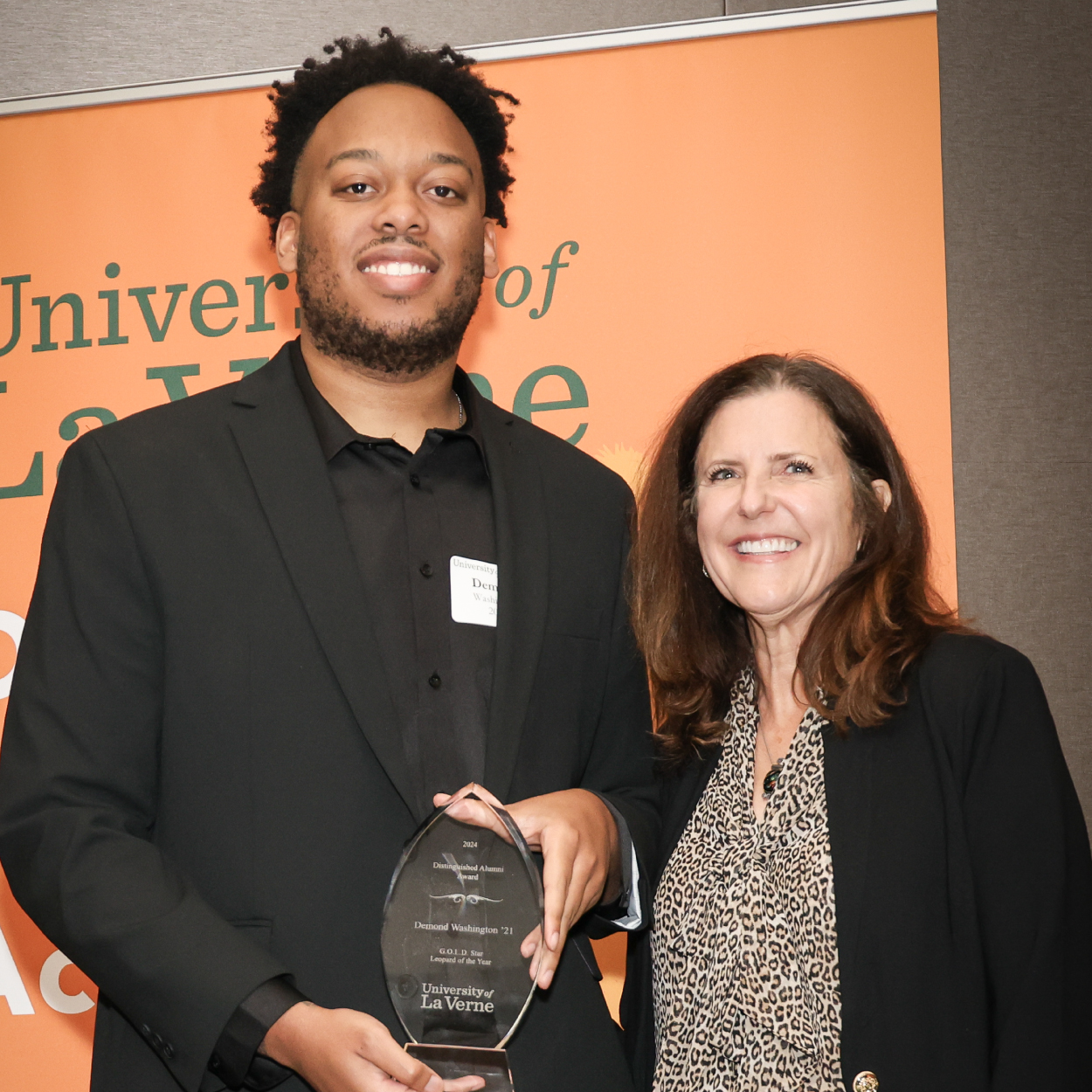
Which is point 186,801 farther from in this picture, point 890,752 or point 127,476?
point 890,752

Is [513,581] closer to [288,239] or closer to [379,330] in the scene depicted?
[379,330]

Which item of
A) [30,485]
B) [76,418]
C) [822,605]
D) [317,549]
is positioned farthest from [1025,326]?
[30,485]

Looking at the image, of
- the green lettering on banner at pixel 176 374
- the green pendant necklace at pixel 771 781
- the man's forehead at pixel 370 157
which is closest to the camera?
the green pendant necklace at pixel 771 781

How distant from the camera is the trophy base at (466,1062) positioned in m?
1.57

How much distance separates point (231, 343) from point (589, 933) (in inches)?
72.2

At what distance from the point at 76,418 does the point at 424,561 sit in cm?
168

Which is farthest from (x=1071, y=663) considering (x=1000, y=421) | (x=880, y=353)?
(x=880, y=353)

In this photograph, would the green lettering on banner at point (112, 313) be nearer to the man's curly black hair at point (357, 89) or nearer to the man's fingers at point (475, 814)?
the man's curly black hair at point (357, 89)

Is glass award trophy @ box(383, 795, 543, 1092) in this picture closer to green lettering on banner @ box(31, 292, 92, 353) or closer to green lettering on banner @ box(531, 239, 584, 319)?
green lettering on banner @ box(531, 239, 584, 319)

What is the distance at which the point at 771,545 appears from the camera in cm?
208

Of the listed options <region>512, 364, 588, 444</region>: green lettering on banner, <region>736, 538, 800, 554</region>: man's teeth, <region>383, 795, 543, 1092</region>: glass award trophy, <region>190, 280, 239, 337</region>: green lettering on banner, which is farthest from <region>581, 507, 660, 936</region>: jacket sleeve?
<region>190, 280, 239, 337</region>: green lettering on banner

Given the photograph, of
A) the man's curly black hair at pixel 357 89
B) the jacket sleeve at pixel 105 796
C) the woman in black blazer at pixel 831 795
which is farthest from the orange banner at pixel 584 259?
the jacket sleeve at pixel 105 796

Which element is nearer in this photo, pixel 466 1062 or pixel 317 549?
pixel 466 1062

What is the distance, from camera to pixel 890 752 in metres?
1.93
